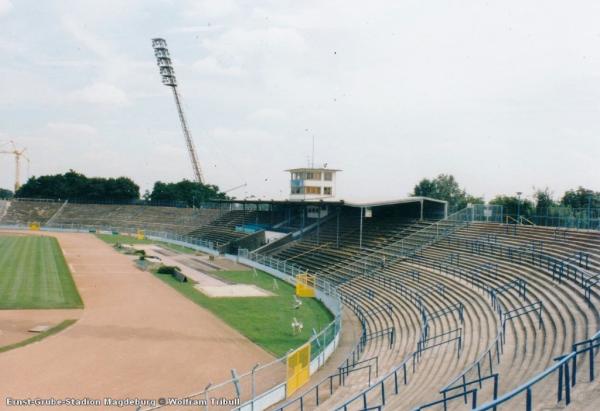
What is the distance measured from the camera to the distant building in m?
64.3

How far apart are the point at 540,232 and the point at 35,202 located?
10673 cm

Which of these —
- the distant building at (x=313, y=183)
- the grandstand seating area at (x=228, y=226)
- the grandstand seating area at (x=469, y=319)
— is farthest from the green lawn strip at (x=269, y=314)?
the grandstand seating area at (x=228, y=226)

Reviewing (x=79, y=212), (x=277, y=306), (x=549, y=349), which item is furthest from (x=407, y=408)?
(x=79, y=212)

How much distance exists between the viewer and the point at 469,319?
22703 millimetres

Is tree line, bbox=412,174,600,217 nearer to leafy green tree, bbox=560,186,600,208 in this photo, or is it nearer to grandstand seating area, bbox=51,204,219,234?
leafy green tree, bbox=560,186,600,208

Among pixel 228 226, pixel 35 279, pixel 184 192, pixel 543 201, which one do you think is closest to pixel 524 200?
pixel 543 201

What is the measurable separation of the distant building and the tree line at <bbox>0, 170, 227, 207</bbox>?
189 feet

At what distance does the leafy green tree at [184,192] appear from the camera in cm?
13662

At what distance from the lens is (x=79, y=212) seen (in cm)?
10875

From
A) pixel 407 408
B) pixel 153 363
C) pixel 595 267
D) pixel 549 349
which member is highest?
pixel 595 267

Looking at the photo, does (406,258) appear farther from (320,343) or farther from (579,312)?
(579,312)

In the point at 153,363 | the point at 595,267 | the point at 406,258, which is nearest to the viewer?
the point at 153,363

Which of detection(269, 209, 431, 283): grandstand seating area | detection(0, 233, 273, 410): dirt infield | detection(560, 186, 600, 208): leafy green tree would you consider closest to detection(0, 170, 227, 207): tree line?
detection(269, 209, 431, 283): grandstand seating area

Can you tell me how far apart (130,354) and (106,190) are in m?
110
